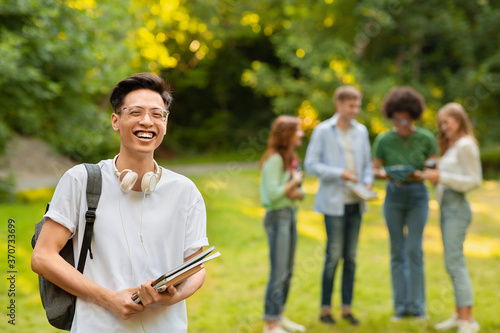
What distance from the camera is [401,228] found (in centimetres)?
517

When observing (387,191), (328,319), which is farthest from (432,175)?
(328,319)

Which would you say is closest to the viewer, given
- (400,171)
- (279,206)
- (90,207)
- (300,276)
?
(90,207)

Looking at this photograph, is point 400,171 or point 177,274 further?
point 400,171

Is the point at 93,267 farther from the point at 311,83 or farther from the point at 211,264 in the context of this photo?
the point at 311,83

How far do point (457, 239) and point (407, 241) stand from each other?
487mm

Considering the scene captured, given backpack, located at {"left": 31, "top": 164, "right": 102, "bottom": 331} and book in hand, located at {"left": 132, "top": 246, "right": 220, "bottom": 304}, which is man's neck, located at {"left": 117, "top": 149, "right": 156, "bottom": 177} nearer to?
backpack, located at {"left": 31, "top": 164, "right": 102, "bottom": 331}

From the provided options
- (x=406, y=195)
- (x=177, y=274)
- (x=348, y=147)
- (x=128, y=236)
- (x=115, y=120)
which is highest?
(x=348, y=147)

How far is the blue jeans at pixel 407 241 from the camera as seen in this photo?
198 inches

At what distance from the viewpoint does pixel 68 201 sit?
1943mm

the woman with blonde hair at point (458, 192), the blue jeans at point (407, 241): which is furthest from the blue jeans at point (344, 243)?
the woman with blonde hair at point (458, 192)

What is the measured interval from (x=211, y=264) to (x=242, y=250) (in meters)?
0.94

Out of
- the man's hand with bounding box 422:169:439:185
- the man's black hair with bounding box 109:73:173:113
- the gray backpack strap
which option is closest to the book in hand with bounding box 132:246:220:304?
the gray backpack strap

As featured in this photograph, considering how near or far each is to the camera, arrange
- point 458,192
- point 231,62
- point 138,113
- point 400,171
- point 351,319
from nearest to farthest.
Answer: point 138,113
point 458,192
point 400,171
point 351,319
point 231,62

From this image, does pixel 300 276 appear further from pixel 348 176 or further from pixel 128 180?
pixel 128 180
